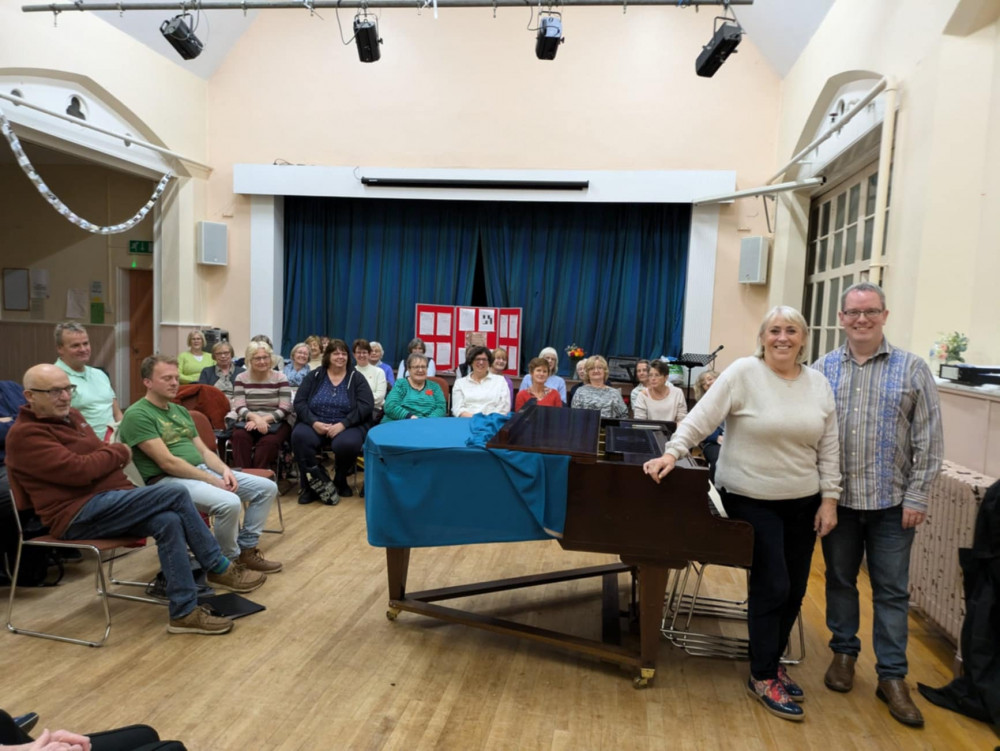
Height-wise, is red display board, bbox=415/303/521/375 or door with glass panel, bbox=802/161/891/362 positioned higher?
door with glass panel, bbox=802/161/891/362

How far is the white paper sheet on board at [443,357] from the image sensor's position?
8062 millimetres

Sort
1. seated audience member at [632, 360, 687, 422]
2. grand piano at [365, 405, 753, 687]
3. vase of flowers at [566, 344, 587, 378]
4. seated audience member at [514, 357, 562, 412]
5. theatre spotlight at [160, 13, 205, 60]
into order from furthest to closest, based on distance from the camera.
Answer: vase of flowers at [566, 344, 587, 378]
theatre spotlight at [160, 13, 205, 60]
seated audience member at [514, 357, 562, 412]
seated audience member at [632, 360, 687, 422]
grand piano at [365, 405, 753, 687]

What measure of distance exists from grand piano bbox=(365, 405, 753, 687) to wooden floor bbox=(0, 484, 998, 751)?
173mm

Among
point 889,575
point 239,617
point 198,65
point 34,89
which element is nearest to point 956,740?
point 889,575

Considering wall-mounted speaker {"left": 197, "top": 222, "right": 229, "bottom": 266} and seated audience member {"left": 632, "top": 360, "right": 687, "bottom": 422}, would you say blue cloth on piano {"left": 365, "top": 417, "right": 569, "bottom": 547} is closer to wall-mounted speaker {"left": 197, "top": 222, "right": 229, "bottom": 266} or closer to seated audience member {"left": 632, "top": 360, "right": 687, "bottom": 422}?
seated audience member {"left": 632, "top": 360, "right": 687, "bottom": 422}

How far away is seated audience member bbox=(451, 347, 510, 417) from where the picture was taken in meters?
5.10

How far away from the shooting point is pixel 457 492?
8.32ft

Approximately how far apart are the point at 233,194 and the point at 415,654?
6.95 m

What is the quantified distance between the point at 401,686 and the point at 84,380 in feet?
9.42

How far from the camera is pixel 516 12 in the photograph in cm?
759

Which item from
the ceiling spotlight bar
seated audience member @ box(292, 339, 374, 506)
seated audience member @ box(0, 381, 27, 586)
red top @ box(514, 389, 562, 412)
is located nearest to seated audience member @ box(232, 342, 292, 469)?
seated audience member @ box(292, 339, 374, 506)

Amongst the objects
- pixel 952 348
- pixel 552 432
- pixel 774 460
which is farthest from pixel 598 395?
pixel 774 460

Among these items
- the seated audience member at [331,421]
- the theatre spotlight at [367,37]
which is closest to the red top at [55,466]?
the seated audience member at [331,421]

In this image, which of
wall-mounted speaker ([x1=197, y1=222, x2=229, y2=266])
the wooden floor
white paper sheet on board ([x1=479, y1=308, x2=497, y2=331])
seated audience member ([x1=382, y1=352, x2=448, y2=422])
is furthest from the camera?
white paper sheet on board ([x1=479, y1=308, x2=497, y2=331])
